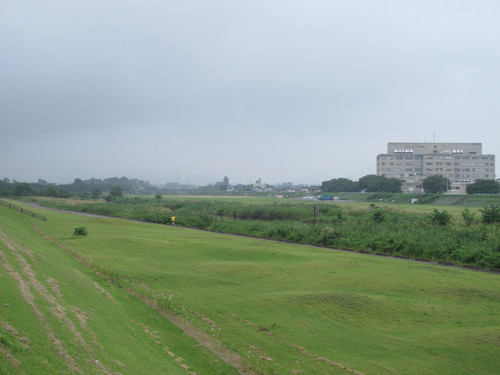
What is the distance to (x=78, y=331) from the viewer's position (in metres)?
10.9

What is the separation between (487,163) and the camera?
476ft

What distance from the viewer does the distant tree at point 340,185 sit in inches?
5674

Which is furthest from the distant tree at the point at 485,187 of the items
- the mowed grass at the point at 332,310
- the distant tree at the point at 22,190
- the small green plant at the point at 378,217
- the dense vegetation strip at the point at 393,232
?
the distant tree at the point at 22,190

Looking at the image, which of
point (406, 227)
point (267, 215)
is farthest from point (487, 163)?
point (406, 227)

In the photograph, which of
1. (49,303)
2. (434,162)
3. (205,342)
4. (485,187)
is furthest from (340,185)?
(49,303)

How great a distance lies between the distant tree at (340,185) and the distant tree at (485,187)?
4199cm

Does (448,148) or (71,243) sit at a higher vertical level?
(448,148)

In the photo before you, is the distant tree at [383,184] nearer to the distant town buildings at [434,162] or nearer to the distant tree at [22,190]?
the distant town buildings at [434,162]

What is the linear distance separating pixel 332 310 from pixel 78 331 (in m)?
10.5

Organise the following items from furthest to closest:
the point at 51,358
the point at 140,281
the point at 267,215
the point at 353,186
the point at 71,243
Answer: the point at 353,186, the point at 267,215, the point at 71,243, the point at 140,281, the point at 51,358

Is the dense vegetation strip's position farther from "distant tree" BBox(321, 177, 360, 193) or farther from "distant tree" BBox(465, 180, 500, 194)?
"distant tree" BBox(321, 177, 360, 193)

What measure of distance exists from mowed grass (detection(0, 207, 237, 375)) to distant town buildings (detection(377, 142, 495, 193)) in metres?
132

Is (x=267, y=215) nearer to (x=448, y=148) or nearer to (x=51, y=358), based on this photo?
(x=51, y=358)

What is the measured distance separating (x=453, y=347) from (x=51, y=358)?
39.3 feet
